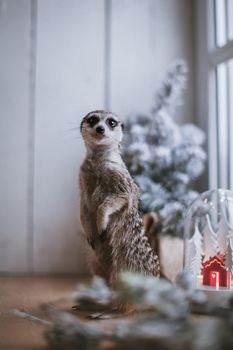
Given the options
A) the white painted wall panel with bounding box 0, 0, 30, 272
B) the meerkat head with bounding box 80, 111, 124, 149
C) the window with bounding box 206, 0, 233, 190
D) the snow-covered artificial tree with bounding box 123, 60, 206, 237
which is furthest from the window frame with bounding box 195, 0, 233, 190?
the meerkat head with bounding box 80, 111, 124, 149

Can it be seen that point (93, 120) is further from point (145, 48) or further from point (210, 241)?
point (145, 48)

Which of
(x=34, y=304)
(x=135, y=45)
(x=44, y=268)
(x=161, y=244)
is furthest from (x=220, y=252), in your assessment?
(x=135, y=45)

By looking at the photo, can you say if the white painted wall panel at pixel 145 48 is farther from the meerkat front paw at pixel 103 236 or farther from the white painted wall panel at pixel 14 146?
the meerkat front paw at pixel 103 236

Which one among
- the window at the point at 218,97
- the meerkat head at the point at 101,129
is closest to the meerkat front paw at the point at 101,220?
the meerkat head at the point at 101,129

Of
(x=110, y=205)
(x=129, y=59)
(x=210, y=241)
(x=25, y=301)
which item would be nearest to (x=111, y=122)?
(x=110, y=205)

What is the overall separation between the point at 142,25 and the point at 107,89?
0.34 meters

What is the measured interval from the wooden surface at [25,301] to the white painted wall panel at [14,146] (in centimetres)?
16

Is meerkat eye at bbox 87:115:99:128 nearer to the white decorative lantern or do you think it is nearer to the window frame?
the white decorative lantern

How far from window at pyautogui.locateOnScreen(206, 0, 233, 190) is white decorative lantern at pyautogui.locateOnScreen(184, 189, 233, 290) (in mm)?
550

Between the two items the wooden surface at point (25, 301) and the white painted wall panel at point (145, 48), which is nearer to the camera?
the wooden surface at point (25, 301)

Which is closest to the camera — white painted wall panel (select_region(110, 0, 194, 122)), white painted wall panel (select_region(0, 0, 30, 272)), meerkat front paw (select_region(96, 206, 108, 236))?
A: meerkat front paw (select_region(96, 206, 108, 236))

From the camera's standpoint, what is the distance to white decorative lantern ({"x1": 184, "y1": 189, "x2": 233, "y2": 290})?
1.38m

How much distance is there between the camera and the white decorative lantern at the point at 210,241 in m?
1.38

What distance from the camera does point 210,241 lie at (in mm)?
1458
